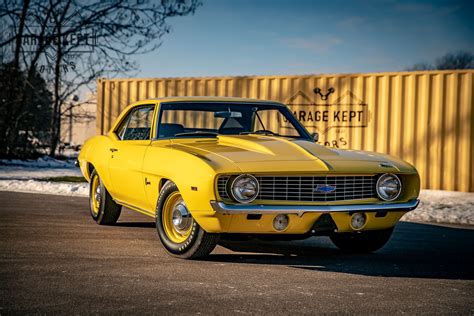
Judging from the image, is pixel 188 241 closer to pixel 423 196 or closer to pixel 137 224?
pixel 137 224

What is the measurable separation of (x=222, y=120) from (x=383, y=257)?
2121mm

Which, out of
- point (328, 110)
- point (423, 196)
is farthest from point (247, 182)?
point (328, 110)

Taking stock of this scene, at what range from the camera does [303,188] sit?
5.76 metres

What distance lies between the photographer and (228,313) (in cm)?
409

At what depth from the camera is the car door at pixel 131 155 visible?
22.6ft

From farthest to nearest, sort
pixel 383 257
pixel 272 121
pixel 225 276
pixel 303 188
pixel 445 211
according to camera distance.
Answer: pixel 445 211, pixel 272 121, pixel 383 257, pixel 303 188, pixel 225 276

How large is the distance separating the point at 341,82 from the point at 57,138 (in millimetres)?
12820

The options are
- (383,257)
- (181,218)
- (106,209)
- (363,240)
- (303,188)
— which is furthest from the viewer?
(106,209)

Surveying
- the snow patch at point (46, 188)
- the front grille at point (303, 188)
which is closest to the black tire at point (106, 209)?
the front grille at point (303, 188)

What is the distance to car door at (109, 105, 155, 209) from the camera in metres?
6.88

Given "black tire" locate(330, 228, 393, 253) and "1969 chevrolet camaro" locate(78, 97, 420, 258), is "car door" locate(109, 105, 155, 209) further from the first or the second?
"black tire" locate(330, 228, 393, 253)

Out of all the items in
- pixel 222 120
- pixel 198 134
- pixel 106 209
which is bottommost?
pixel 106 209

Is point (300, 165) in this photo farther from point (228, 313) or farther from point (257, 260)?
point (228, 313)

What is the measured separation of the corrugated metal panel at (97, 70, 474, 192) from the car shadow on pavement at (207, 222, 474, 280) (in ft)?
25.2
